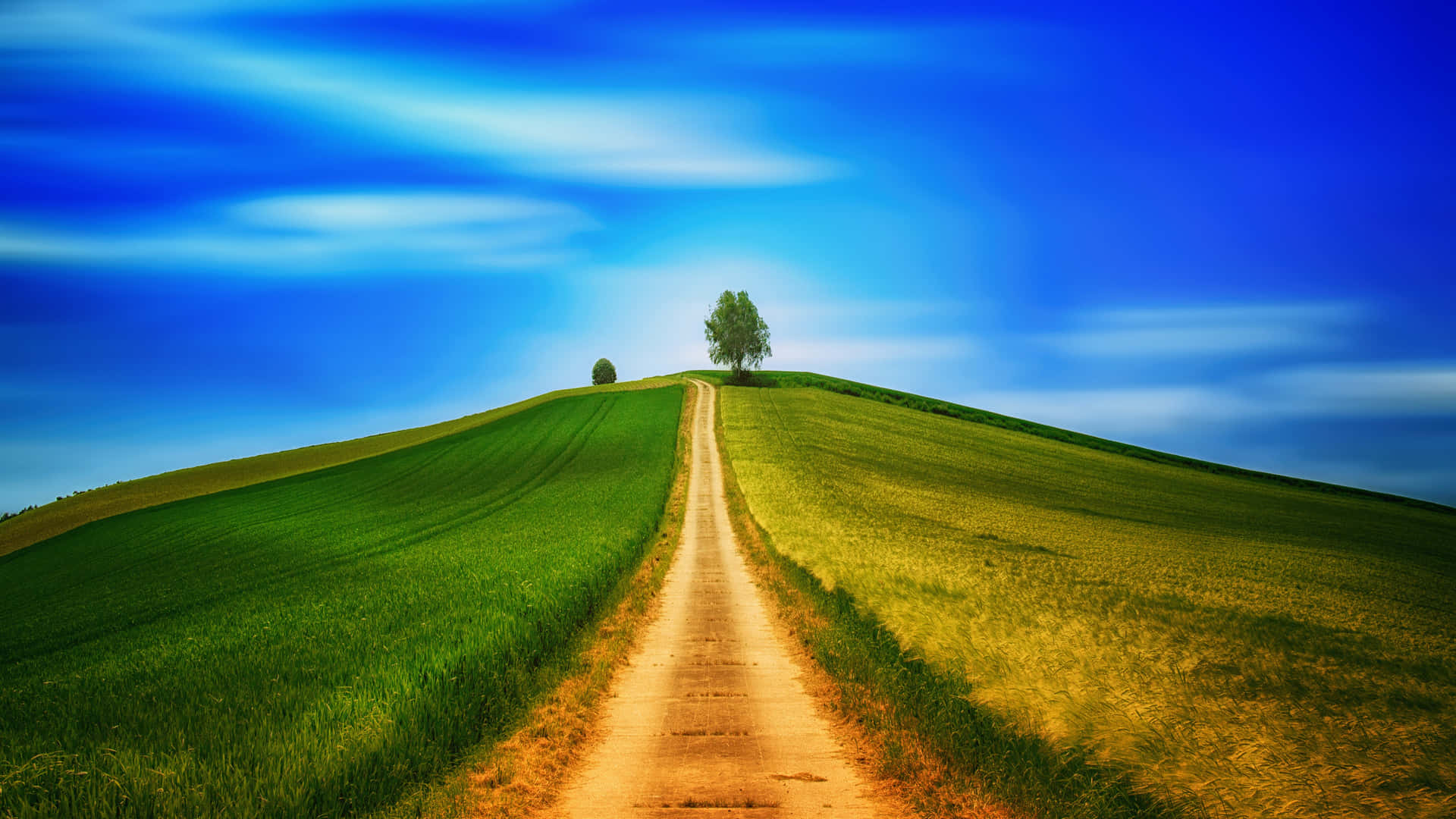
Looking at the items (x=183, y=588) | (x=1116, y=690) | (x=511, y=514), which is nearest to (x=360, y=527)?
(x=511, y=514)

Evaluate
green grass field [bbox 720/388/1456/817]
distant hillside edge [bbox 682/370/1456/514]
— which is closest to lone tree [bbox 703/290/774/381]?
distant hillside edge [bbox 682/370/1456/514]

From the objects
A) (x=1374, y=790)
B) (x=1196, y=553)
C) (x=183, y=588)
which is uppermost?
(x=1374, y=790)

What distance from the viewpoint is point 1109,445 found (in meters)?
78.5

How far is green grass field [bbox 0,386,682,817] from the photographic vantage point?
Result: 6.43m

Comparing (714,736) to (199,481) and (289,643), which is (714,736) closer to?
(289,643)

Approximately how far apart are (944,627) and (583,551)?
41.1ft

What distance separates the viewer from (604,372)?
125 metres

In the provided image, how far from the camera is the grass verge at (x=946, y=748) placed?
6.12m

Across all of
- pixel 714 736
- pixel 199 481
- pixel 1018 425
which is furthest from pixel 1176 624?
pixel 1018 425

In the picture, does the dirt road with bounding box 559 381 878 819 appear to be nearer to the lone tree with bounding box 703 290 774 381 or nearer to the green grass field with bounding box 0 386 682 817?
the green grass field with bounding box 0 386 682 817

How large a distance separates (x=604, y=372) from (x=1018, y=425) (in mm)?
71522

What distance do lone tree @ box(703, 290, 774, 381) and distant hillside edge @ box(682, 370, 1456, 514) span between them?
12.9 ft

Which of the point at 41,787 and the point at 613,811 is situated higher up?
the point at 41,787

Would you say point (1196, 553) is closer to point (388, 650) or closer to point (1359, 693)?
point (1359, 693)
